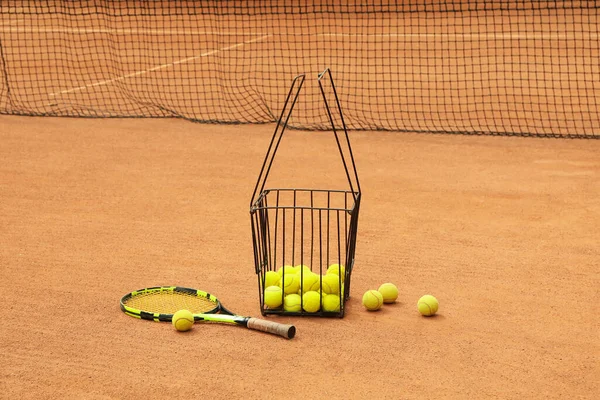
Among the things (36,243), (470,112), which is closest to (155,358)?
(36,243)

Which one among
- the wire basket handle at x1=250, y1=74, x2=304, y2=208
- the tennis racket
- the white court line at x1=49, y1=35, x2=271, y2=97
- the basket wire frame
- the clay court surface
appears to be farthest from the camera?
the white court line at x1=49, y1=35, x2=271, y2=97

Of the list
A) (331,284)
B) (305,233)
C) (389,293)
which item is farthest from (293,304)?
(305,233)

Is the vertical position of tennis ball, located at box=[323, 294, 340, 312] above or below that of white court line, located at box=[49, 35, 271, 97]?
below

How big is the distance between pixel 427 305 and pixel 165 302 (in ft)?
4.05

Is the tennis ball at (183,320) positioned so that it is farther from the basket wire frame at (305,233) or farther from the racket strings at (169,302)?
the basket wire frame at (305,233)

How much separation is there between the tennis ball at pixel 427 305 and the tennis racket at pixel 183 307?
62 cm

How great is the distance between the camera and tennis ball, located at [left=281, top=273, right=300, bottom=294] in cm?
406

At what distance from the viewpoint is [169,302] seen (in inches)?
163

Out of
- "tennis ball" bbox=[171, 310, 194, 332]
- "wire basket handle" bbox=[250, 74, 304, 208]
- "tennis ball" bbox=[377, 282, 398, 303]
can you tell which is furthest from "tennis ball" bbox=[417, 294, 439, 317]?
"tennis ball" bbox=[171, 310, 194, 332]

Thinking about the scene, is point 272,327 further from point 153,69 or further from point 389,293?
point 153,69

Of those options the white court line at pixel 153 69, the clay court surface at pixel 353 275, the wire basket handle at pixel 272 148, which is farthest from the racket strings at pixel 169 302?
the white court line at pixel 153 69

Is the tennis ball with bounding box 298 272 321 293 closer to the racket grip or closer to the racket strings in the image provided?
the racket grip

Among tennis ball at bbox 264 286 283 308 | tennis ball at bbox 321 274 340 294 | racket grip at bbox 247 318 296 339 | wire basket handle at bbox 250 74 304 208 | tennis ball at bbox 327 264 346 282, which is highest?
wire basket handle at bbox 250 74 304 208

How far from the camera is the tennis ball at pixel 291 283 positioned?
13.3ft
